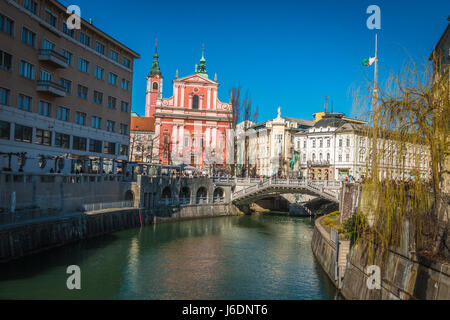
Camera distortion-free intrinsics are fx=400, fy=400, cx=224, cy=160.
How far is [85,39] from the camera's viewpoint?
5053 cm

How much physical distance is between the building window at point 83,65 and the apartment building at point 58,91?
122 mm

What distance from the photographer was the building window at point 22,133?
132ft

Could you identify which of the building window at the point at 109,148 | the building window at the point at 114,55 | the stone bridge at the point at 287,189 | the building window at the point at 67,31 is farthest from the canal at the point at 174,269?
the building window at the point at 114,55

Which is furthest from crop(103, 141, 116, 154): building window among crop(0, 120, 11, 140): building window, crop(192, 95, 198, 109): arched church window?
crop(192, 95, 198, 109): arched church window

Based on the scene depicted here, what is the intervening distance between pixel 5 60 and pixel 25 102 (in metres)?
4.88

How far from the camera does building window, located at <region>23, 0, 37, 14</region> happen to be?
4022 cm

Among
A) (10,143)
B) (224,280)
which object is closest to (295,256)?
(224,280)

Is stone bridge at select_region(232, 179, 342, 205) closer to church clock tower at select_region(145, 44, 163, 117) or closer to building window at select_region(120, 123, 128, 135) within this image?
building window at select_region(120, 123, 128, 135)

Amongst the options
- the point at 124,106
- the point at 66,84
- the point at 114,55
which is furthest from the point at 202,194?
the point at 66,84

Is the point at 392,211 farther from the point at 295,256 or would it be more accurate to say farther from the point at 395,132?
the point at 295,256

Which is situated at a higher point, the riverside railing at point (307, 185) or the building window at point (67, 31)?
the building window at point (67, 31)

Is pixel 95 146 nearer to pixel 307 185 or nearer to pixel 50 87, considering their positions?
pixel 50 87

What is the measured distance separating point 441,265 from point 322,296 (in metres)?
10.9

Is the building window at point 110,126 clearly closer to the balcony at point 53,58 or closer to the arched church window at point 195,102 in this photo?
the balcony at point 53,58
